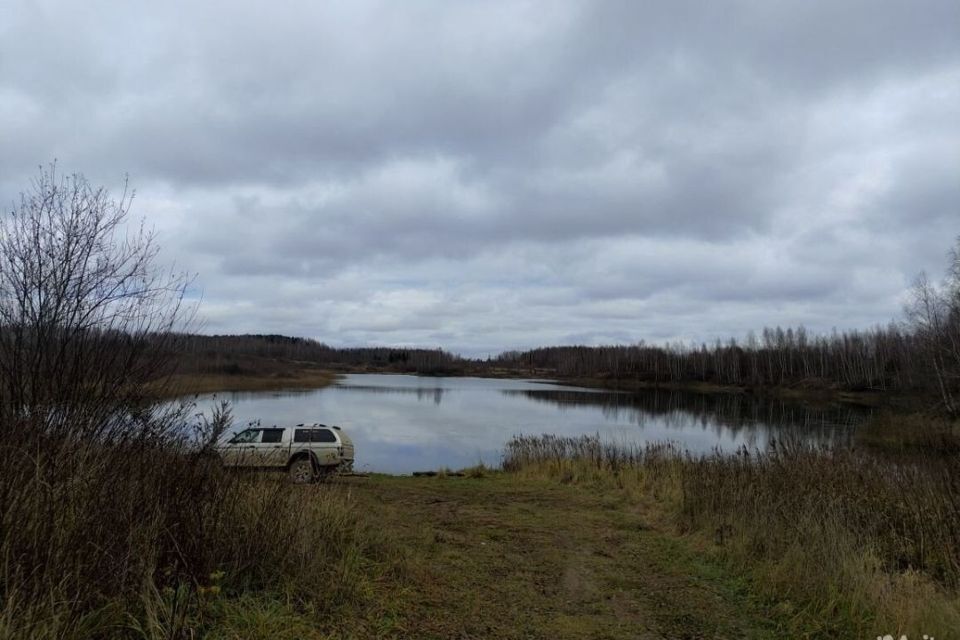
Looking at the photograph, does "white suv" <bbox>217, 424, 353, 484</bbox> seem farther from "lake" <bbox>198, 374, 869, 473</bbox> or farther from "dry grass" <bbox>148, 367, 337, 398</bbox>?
"lake" <bbox>198, 374, 869, 473</bbox>

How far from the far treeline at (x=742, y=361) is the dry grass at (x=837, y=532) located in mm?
6883

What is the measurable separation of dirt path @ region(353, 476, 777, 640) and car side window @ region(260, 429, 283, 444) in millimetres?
4855

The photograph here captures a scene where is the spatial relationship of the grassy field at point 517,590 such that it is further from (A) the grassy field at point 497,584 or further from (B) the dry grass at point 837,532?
(B) the dry grass at point 837,532

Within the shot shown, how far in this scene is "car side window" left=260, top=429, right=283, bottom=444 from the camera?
14.3 metres

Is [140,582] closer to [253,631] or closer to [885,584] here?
[253,631]

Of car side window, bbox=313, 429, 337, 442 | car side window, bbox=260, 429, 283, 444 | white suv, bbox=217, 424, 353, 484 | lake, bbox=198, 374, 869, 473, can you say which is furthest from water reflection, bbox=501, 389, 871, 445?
car side window, bbox=260, 429, 283, 444

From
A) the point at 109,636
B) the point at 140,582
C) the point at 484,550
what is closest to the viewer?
the point at 109,636

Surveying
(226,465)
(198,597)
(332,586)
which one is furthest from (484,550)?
(198,597)

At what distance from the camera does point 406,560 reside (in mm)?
6359

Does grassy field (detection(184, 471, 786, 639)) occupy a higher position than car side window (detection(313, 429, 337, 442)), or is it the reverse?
car side window (detection(313, 429, 337, 442))

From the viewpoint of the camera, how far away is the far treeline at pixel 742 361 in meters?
37.6

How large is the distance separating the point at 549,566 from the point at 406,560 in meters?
1.72

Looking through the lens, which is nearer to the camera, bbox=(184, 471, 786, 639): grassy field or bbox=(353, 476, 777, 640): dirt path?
bbox=(184, 471, 786, 639): grassy field

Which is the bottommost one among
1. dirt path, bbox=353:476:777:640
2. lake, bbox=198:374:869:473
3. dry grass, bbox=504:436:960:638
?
lake, bbox=198:374:869:473
